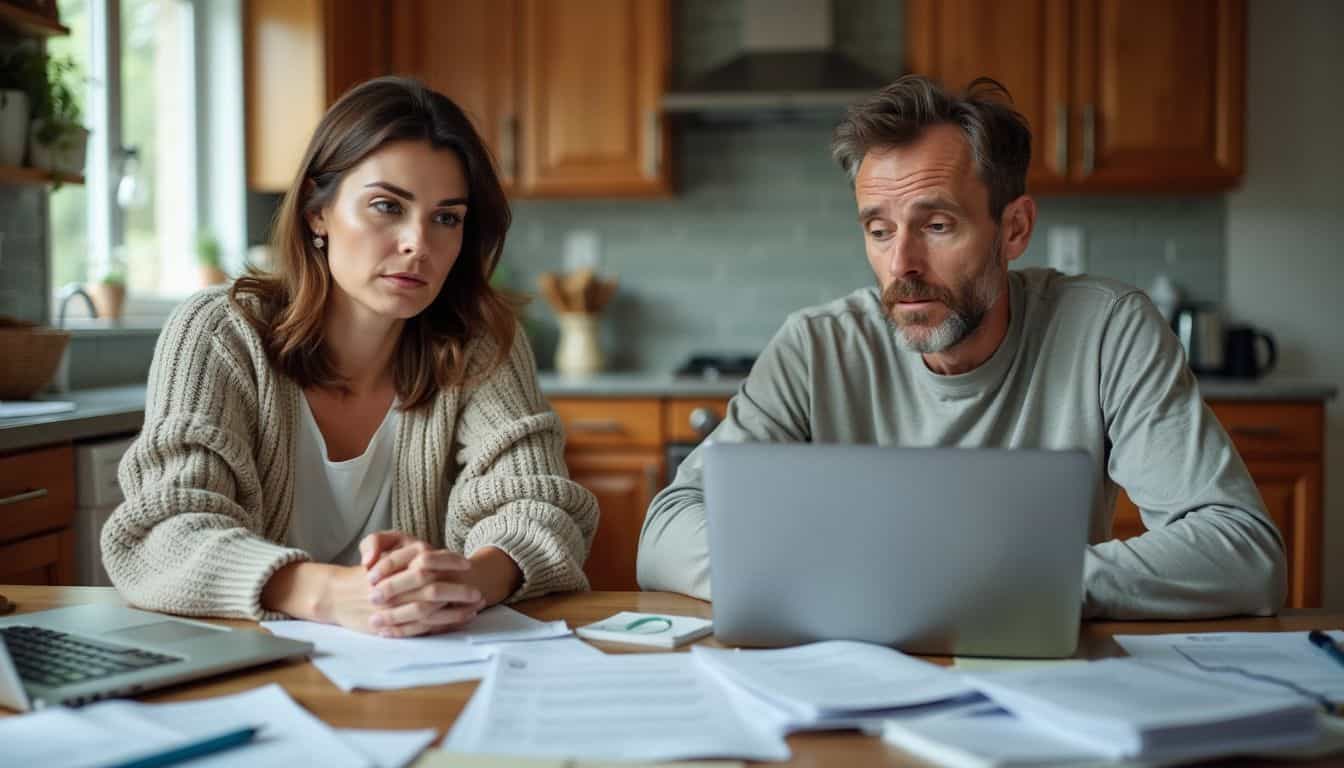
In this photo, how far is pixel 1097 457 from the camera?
1661 millimetres

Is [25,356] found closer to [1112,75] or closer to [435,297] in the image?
[435,297]

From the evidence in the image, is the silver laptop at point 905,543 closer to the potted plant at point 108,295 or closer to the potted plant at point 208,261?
the potted plant at point 108,295

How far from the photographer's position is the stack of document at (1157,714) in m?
0.81

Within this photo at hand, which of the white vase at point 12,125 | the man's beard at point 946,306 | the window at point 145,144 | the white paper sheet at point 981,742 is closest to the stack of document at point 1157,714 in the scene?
the white paper sheet at point 981,742

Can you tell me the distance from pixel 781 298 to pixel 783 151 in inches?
19.2

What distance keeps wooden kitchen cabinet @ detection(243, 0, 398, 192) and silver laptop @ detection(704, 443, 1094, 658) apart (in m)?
2.93

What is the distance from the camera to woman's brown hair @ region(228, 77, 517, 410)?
1693mm

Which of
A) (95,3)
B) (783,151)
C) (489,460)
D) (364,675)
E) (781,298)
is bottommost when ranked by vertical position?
(364,675)

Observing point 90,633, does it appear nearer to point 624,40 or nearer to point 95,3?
point 95,3

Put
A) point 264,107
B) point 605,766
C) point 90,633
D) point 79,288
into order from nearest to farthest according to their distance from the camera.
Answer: point 605,766 → point 90,633 → point 79,288 → point 264,107

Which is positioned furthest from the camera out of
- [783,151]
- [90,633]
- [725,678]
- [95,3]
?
[783,151]

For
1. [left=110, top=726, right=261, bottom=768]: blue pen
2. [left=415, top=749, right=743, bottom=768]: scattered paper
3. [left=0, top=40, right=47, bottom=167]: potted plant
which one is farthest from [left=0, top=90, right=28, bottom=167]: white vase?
[left=415, top=749, right=743, bottom=768]: scattered paper

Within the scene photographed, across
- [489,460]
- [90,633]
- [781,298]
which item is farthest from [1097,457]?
[781,298]

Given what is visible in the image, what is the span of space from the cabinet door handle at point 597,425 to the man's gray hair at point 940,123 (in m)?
1.78
